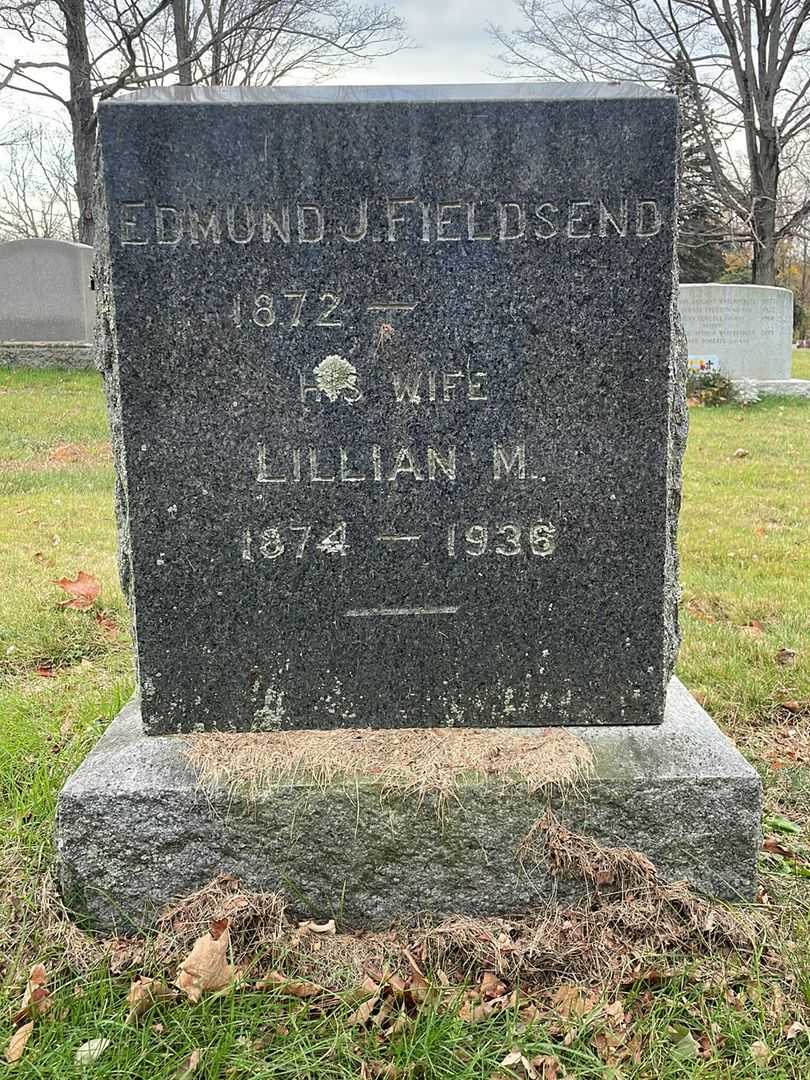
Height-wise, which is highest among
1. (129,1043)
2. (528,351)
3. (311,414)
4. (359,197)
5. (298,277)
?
(359,197)

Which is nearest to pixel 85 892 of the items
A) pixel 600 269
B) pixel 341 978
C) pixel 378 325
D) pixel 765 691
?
pixel 341 978

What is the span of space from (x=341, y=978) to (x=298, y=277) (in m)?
1.74

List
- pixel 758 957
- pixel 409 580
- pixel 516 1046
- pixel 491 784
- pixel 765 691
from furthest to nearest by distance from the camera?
pixel 765 691, pixel 409 580, pixel 491 784, pixel 758 957, pixel 516 1046

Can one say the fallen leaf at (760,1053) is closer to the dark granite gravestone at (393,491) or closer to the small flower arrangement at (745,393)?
the dark granite gravestone at (393,491)

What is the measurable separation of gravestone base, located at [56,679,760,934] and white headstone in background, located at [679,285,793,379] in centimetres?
1254

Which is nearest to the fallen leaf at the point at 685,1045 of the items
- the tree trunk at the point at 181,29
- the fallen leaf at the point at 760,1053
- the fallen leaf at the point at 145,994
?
the fallen leaf at the point at 760,1053

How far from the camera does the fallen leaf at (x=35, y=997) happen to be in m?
2.09

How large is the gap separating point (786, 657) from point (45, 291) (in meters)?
13.4

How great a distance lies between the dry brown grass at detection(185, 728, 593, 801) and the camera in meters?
2.36

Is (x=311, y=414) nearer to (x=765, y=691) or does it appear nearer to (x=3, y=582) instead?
(x=765, y=691)

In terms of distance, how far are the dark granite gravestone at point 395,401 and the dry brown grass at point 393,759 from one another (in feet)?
0.25

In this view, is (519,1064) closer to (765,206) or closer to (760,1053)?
(760,1053)

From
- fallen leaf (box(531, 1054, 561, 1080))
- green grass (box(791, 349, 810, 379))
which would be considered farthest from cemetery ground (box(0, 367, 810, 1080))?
green grass (box(791, 349, 810, 379))

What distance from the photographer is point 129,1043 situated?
2016 millimetres
